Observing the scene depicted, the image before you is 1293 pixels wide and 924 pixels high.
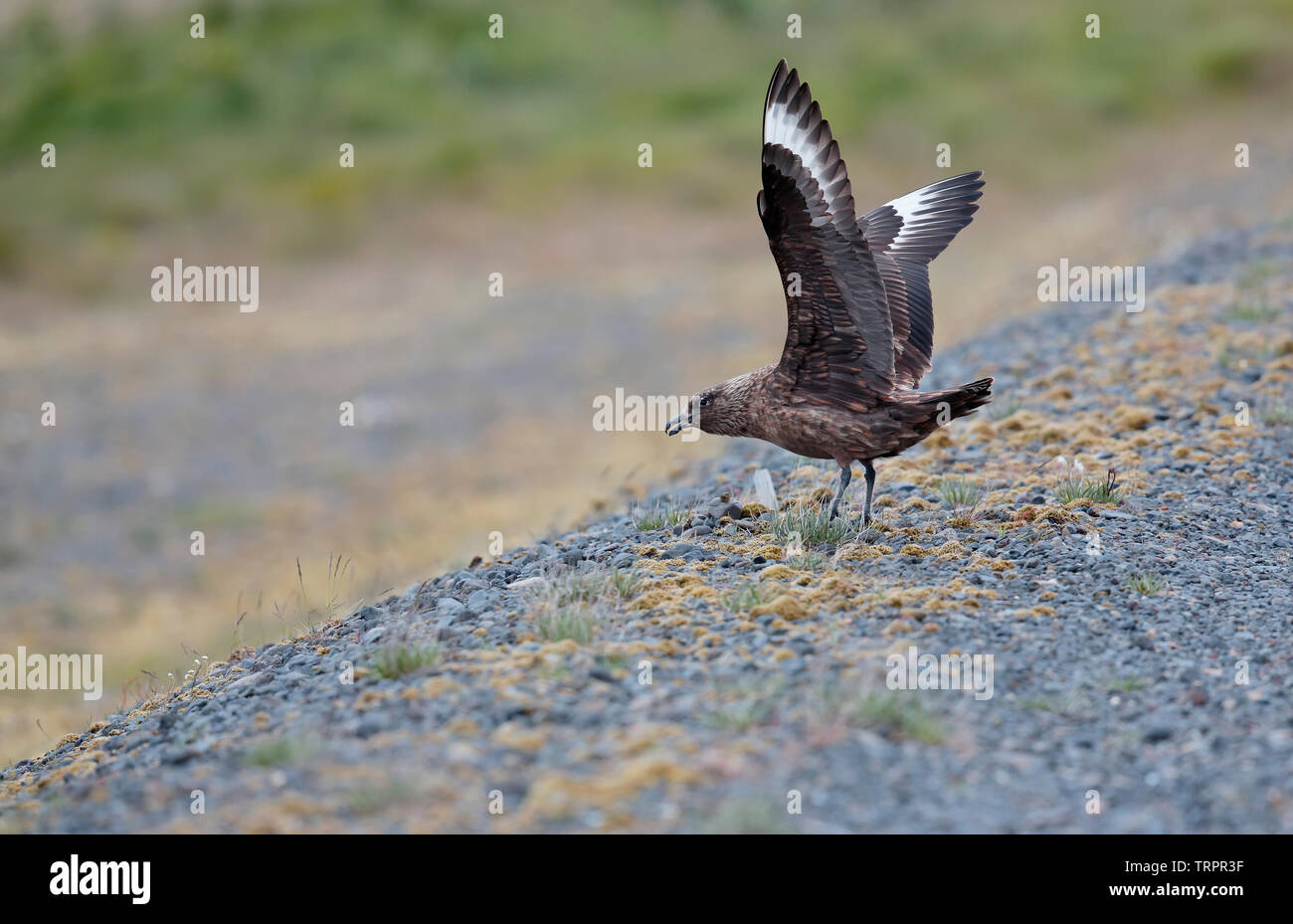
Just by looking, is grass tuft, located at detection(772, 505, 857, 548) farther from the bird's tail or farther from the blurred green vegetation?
the blurred green vegetation

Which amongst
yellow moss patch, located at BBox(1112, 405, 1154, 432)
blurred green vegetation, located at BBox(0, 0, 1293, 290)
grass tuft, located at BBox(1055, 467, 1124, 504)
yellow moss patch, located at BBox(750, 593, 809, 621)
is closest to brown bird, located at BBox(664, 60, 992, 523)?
grass tuft, located at BBox(1055, 467, 1124, 504)

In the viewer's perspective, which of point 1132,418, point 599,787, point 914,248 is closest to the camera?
point 599,787

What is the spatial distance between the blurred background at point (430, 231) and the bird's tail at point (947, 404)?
307cm

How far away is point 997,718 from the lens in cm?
481

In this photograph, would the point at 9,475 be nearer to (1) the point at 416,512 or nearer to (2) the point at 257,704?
(1) the point at 416,512

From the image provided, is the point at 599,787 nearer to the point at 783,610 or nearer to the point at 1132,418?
the point at 783,610

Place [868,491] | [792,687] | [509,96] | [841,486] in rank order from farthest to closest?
[509,96]
[868,491]
[841,486]
[792,687]

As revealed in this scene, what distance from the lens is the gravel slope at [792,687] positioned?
13.9 ft

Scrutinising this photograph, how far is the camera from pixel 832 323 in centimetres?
666

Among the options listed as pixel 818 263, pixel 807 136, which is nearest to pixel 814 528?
pixel 818 263

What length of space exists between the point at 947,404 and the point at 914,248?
1.75m

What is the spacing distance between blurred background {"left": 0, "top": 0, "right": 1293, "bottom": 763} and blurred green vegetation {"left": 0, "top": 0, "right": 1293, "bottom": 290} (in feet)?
0.43
